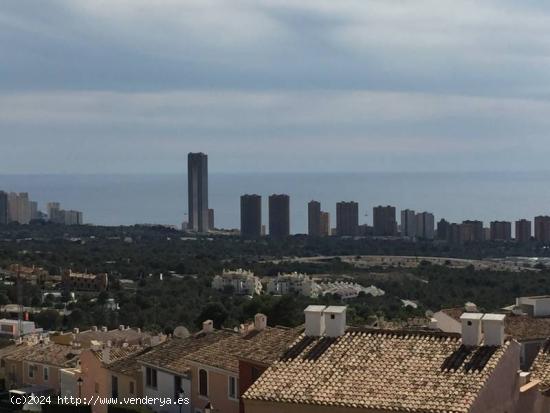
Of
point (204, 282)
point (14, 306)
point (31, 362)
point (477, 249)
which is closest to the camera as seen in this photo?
point (31, 362)

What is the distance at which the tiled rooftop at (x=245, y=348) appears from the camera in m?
16.3

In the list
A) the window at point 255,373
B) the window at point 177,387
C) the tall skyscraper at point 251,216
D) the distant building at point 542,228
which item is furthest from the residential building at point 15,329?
the tall skyscraper at point 251,216

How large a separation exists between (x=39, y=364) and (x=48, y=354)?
55cm

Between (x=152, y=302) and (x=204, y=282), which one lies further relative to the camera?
(x=204, y=282)

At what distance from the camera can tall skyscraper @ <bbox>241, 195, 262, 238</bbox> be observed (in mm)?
186000

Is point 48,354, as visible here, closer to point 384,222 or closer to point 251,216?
point 251,216

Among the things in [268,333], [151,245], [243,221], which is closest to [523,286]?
[268,333]

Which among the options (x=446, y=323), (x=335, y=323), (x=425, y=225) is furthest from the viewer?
(x=425, y=225)

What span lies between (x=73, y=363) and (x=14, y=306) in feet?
116

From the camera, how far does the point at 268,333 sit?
62.8ft

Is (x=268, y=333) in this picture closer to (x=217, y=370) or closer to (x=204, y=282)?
(x=217, y=370)

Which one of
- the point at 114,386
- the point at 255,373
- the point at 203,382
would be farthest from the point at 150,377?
the point at 255,373

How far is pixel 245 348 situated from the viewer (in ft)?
58.4

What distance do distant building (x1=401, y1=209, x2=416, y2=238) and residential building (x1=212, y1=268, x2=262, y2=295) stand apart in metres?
104
